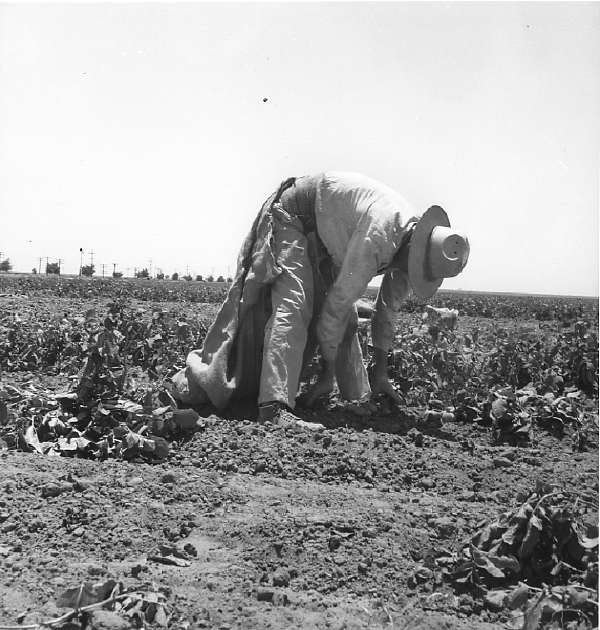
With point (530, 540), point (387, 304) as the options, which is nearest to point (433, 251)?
point (387, 304)

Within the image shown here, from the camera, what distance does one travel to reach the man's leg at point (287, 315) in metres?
4.56

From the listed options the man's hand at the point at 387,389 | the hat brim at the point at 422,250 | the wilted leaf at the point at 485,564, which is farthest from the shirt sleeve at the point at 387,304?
the wilted leaf at the point at 485,564

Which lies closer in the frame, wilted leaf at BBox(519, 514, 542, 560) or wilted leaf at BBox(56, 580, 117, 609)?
wilted leaf at BBox(56, 580, 117, 609)

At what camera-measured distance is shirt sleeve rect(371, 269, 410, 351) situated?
16.6ft

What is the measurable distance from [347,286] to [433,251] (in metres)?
0.57

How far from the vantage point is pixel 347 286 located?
14.6 ft

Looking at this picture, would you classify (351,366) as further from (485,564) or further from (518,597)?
A: (518,597)

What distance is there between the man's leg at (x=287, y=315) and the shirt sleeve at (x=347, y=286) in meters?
0.19

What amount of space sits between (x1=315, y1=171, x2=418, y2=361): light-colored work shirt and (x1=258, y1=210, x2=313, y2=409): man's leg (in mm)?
178

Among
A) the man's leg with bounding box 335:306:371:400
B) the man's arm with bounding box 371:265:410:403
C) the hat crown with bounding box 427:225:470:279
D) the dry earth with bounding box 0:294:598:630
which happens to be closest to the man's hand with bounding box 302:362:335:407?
the man's leg with bounding box 335:306:371:400

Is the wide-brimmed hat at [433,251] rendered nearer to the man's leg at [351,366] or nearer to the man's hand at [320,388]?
the man's leg at [351,366]

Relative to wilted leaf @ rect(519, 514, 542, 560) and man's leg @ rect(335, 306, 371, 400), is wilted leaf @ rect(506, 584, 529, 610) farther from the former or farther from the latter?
man's leg @ rect(335, 306, 371, 400)

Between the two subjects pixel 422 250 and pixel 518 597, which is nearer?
pixel 518 597

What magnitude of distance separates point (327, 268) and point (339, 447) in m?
1.56
